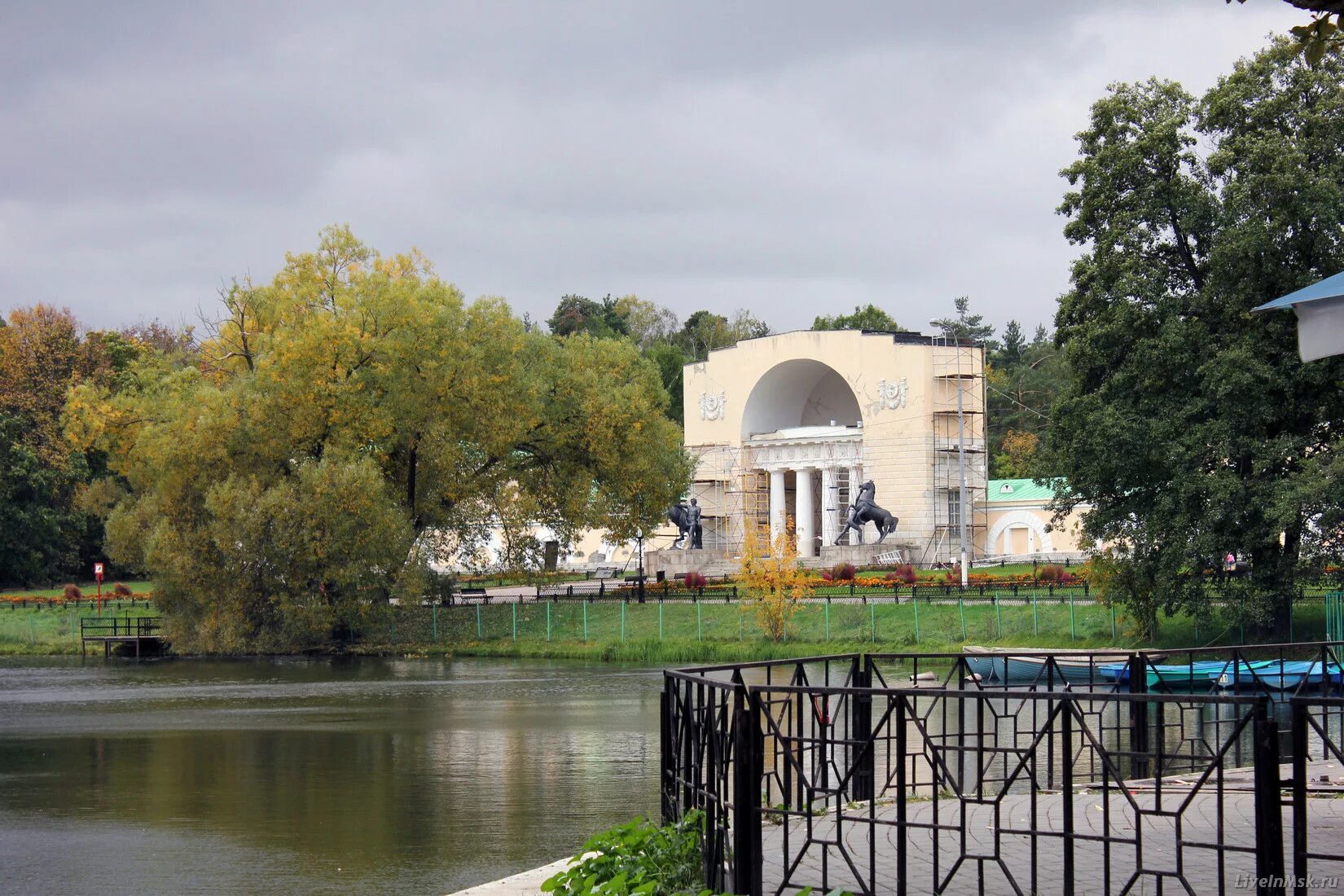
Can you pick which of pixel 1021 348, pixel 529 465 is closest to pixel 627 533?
pixel 529 465

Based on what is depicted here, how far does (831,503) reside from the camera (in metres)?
80.2

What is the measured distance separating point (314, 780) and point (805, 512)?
203 ft

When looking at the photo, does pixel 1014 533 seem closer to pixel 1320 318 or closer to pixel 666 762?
pixel 666 762

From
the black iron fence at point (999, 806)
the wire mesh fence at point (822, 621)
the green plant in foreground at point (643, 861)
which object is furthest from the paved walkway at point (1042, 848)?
the wire mesh fence at point (822, 621)

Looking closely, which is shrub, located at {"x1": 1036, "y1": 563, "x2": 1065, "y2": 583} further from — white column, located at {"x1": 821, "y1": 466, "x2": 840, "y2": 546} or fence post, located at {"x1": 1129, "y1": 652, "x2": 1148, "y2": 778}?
fence post, located at {"x1": 1129, "y1": 652, "x2": 1148, "y2": 778}

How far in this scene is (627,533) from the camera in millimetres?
54344

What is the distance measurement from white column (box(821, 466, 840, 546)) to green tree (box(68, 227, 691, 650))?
28.6 meters

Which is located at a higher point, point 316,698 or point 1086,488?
point 1086,488

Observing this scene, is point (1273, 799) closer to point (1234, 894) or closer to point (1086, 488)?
point (1234, 894)

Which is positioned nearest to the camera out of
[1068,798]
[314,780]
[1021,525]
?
[1068,798]

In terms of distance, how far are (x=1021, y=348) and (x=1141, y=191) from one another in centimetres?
9754

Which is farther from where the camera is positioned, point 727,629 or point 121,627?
point 121,627

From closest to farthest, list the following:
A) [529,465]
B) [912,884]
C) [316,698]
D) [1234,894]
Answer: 1. [1234,894]
2. [912,884]
3. [316,698]
4. [529,465]

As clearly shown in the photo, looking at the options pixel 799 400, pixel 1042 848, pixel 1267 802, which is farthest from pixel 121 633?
pixel 1267 802
